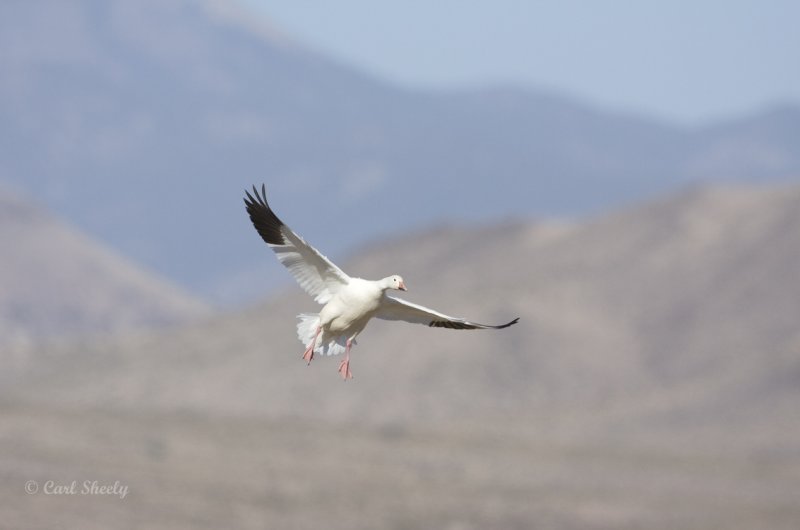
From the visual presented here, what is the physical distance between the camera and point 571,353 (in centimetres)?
7894

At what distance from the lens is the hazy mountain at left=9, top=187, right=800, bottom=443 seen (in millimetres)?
70312

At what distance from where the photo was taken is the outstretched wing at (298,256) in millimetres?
17312

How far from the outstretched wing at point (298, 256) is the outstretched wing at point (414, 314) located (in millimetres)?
517

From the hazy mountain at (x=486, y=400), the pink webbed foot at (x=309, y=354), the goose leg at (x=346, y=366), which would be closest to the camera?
the goose leg at (x=346, y=366)

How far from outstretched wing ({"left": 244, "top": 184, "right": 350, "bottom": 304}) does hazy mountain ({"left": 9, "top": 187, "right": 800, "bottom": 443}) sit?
47.7 m

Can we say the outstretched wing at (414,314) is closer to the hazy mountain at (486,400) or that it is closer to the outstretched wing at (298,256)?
the outstretched wing at (298,256)

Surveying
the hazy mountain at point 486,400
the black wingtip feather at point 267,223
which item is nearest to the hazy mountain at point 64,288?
the hazy mountain at point 486,400

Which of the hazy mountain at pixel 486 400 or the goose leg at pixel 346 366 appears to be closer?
the goose leg at pixel 346 366

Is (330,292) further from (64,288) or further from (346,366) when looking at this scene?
(64,288)

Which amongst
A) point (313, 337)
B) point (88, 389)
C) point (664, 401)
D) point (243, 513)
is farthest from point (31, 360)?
point (313, 337)

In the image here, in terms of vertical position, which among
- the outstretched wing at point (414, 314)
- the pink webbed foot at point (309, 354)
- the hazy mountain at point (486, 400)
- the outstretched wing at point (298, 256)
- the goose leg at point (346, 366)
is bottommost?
the goose leg at point (346, 366)

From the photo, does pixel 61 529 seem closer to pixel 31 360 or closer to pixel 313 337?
pixel 313 337

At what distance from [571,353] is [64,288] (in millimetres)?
79492

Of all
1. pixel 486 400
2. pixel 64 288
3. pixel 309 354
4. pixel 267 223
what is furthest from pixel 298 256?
pixel 64 288
